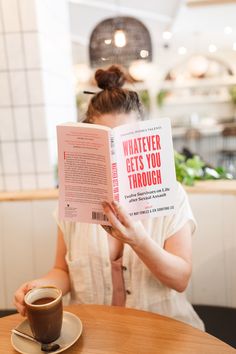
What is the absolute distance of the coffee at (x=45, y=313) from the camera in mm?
691

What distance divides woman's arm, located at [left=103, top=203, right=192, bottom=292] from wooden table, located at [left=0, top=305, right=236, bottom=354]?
0.47 ft

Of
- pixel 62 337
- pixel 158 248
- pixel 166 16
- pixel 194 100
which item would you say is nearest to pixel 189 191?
pixel 158 248

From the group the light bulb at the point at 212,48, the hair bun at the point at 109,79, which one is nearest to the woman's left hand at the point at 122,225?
the hair bun at the point at 109,79

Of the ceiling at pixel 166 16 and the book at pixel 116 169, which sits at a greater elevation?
the ceiling at pixel 166 16

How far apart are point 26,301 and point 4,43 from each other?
4.41 ft

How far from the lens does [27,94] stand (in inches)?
66.3

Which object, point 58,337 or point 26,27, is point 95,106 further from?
point 26,27

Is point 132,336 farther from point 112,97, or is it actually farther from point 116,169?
point 112,97

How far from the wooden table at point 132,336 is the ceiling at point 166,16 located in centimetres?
441

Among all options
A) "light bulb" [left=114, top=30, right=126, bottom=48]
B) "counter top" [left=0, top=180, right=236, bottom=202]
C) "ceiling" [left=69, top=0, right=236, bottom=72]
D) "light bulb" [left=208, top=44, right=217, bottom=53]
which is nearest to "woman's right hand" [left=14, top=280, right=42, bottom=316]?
"counter top" [left=0, top=180, right=236, bottom=202]

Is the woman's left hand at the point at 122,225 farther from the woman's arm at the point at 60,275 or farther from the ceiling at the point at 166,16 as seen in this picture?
the ceiling at the point at 166,16

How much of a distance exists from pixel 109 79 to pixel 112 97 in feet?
0.29

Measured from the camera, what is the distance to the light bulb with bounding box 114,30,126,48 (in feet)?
7.01

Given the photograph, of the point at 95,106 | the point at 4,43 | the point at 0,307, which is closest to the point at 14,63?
the point at 4,43
